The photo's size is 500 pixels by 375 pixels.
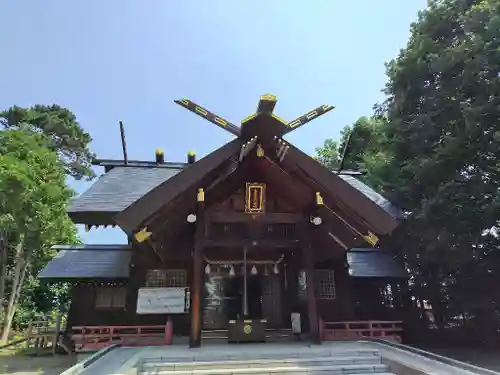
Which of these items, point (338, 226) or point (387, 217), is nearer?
point (387, 217)

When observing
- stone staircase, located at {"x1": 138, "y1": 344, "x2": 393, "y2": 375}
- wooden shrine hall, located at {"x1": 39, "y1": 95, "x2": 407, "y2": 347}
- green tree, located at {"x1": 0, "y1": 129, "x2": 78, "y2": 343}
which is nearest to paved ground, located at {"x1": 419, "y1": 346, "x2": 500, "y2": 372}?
wooden shrine hall, located at {"x1": 39, "y1": 95, "x2": 407, "y2": 347}

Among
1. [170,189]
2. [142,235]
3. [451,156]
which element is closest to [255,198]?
[170,189]

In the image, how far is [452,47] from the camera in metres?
11.6

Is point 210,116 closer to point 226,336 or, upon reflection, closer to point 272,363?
point 272,363

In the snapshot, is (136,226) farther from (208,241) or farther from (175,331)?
(175,331)

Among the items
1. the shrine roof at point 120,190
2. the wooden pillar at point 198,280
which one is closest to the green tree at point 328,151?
the shrine roof at point 120,190

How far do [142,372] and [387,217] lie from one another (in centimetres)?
586

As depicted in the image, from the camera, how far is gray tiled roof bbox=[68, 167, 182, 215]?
1187 centimetres

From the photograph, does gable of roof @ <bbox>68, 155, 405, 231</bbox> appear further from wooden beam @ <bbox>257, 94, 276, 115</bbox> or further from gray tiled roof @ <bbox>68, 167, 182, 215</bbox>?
wooden beam @ <bbox>257, 94, 276, 115</bbox>

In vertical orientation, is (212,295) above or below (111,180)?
below

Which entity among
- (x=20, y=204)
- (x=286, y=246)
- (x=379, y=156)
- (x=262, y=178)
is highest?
(x=379, y=156)

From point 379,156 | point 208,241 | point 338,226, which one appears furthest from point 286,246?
point 379,156

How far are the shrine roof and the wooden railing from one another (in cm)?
345

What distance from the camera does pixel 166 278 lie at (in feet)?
37.4
